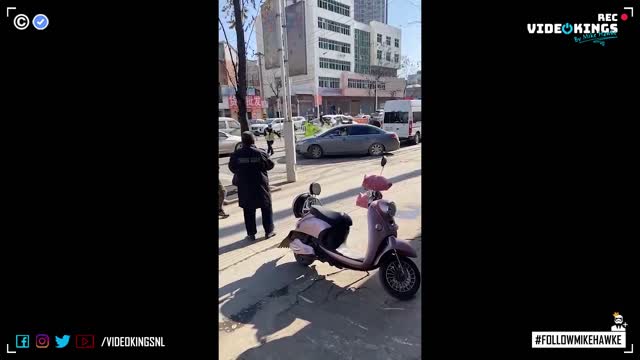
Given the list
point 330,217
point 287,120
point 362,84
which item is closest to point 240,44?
point 287,120

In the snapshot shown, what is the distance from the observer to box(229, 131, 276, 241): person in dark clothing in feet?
15.0

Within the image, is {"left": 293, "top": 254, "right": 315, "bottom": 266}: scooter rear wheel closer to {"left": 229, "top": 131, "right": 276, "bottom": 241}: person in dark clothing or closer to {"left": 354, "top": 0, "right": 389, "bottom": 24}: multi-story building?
{"left": 229, "top": 131, "right": 276, "bottom": 241}: person in dark clothing

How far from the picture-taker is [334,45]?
47.7 meters

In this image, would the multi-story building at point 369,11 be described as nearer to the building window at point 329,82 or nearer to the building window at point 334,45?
the building window at point 334,45

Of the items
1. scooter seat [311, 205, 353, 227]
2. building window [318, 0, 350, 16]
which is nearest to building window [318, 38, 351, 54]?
building window [318, 0, 350, 16]

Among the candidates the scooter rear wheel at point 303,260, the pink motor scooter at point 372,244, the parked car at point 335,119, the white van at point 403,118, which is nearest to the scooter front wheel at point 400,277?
the pink motor scooter at point 372,244

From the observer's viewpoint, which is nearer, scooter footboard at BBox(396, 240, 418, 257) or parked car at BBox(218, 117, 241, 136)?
scooter footboard at BBox(396, 240, 418, 257)

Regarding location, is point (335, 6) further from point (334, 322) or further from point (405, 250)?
point (334, 322)

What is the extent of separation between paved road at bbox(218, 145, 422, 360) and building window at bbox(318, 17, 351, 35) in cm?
4547

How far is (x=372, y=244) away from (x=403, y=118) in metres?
14.0

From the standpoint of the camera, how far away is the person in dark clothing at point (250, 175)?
4.57m
